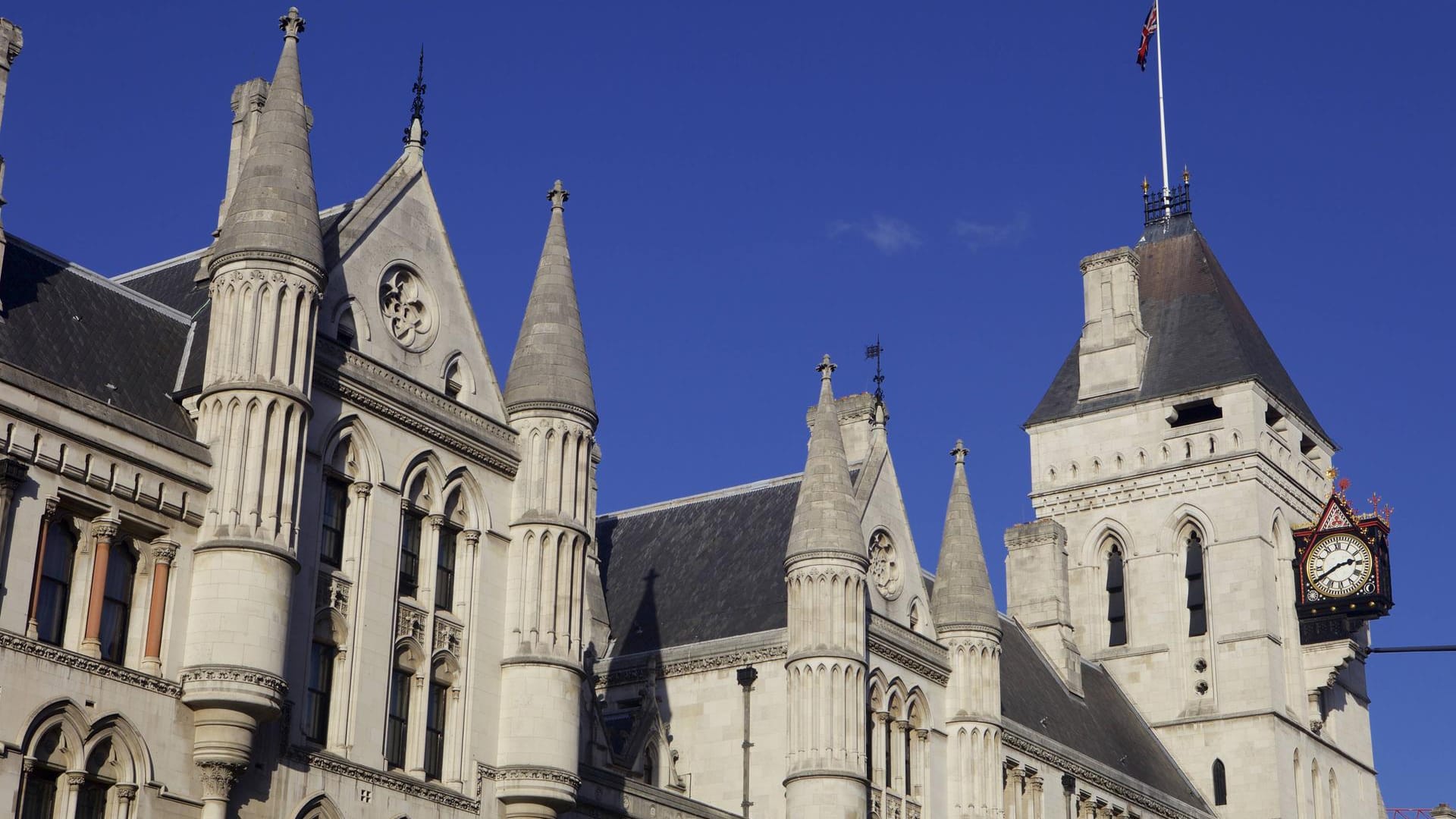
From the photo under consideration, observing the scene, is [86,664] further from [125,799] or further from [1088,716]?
[1088,716]

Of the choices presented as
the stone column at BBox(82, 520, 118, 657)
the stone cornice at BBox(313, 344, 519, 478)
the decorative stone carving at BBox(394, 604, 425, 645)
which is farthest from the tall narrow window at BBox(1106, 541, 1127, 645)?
the stone column at BBox(82, 520, 118, 657)

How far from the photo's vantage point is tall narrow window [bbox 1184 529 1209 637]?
2916 inches

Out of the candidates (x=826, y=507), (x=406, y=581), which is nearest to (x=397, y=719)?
(x=406, y=581)

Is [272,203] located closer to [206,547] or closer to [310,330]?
[310,330]

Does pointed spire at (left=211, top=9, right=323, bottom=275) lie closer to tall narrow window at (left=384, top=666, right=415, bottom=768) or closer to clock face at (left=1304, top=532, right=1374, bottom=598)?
tall narrow window at (left=384, top=666, right=415, bottom=768)

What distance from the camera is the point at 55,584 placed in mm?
32344

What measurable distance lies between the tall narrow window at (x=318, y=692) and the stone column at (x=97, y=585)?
4106 mm

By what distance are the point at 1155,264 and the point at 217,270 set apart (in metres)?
52.5

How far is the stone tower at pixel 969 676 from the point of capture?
51938mm

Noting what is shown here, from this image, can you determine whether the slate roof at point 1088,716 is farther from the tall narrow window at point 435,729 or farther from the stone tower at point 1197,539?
the tall narrow window at point 435,729

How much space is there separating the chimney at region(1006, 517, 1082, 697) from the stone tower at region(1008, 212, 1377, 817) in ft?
0.28

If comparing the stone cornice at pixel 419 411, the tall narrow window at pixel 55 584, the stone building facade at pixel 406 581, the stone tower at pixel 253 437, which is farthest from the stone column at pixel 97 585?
the stone cornice at pixel 419 411

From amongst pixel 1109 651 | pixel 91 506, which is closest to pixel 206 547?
pixel 91 506

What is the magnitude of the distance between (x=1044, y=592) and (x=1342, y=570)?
Answer: 985 cm
